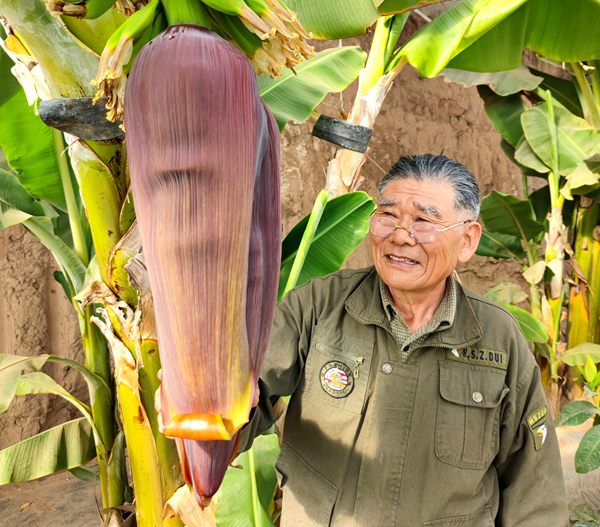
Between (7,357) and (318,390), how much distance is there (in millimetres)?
821

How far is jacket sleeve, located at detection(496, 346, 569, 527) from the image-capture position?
89 centimetres

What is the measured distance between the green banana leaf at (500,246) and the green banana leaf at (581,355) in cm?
63

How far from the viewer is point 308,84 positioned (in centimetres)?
115

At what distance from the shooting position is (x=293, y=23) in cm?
23

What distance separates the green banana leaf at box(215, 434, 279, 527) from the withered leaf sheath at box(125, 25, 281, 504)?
31.7 inches

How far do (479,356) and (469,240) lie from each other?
230 millimetres

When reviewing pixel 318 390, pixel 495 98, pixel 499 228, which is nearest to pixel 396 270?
pixel 318 390

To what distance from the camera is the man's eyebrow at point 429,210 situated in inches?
35.4

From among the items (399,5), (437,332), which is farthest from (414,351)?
(399,5)

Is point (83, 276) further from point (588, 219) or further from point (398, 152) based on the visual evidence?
point (588, 219)

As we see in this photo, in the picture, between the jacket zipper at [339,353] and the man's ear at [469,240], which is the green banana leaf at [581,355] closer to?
the man's ear at [469,240]

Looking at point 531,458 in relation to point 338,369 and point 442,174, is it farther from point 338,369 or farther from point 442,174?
point 442,174

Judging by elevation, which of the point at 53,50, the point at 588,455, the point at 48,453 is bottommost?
the point at 588,455

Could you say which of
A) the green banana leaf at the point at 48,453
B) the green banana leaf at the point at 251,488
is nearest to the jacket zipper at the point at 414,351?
the green banana leaf at the point at 251,488
